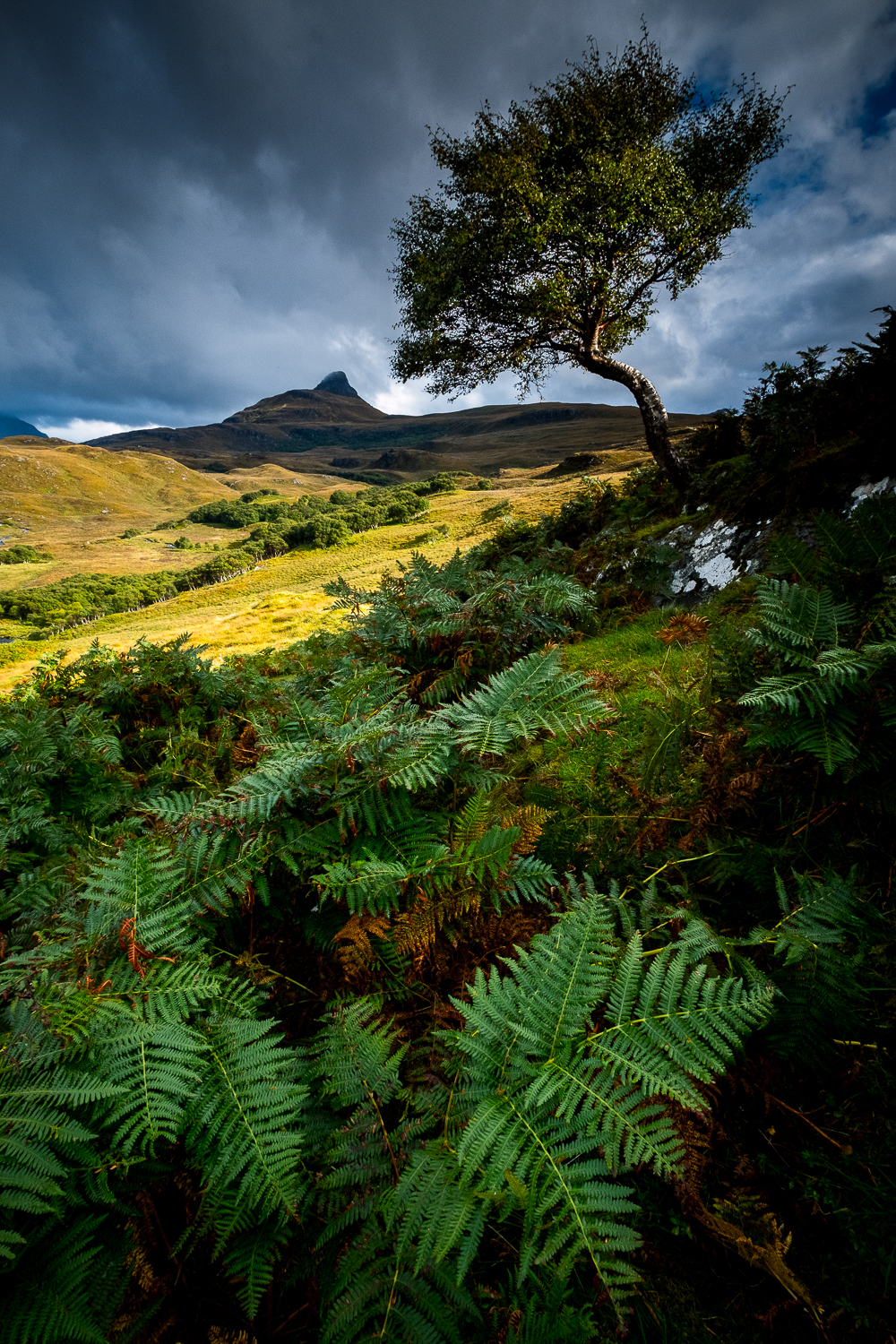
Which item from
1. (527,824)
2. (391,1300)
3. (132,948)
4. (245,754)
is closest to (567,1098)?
(391,1300)

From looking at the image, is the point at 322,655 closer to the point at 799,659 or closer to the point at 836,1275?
the point at 799,659

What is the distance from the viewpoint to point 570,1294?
1356 millimetres

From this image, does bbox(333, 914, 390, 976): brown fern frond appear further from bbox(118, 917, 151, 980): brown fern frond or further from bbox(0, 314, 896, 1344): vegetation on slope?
→ bbox(118, 917, 151, 980): brown fern frond

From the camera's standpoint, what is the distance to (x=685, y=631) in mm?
4770

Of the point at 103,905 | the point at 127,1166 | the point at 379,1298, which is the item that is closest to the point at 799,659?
the point at 379,1298

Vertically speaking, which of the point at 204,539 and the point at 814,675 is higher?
the point at 204,539

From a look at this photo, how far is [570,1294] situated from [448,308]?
52.6 ft

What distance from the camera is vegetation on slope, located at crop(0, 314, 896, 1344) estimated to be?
1327mm

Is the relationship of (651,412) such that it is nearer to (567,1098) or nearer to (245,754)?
(245,754)

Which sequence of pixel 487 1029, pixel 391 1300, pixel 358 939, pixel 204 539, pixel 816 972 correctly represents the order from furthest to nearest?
pixel 204 539 → pixel 358 939 → pixel 816 972 → pixel 487 1029 → pixel 391 1300

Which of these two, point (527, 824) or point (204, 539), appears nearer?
point (527, 824)

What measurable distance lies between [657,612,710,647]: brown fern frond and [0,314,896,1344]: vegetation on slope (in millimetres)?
1581

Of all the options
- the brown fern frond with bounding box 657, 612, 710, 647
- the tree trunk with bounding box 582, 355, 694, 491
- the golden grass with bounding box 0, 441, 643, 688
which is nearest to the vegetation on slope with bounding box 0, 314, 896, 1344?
the brown fern frond with bounding box 657, 612, 710, 647

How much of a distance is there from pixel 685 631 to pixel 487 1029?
4099 mm
